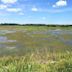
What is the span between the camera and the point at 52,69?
26.9 feet

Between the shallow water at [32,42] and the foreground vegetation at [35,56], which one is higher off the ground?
the foreground vegetation at [35,56]

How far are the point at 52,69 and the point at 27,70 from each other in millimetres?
1096

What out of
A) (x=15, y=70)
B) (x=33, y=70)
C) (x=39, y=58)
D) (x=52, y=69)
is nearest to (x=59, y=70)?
(x=52, y=69)

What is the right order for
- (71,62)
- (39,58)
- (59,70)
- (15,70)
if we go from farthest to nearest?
(39,58), (71,62), (59,70), (15,70)

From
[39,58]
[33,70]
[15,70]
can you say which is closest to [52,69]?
[33,70]

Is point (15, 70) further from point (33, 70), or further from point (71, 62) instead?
point (71, 62)

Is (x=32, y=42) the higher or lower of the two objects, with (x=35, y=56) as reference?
lower

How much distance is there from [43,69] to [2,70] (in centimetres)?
156

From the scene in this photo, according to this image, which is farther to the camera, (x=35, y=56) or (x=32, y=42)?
(x=32, y=42)

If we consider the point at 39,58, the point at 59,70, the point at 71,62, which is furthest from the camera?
the point at 39,58

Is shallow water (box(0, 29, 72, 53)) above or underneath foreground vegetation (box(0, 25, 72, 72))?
underneath

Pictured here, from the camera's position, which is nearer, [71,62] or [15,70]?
[15,70]

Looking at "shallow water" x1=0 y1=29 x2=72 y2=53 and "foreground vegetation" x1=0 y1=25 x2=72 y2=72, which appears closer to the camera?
"foreground vegetation" x1=0 y1=25 x2=72 y2=72

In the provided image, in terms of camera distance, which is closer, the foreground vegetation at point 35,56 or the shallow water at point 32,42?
the foreground vegetation at point 35,56
